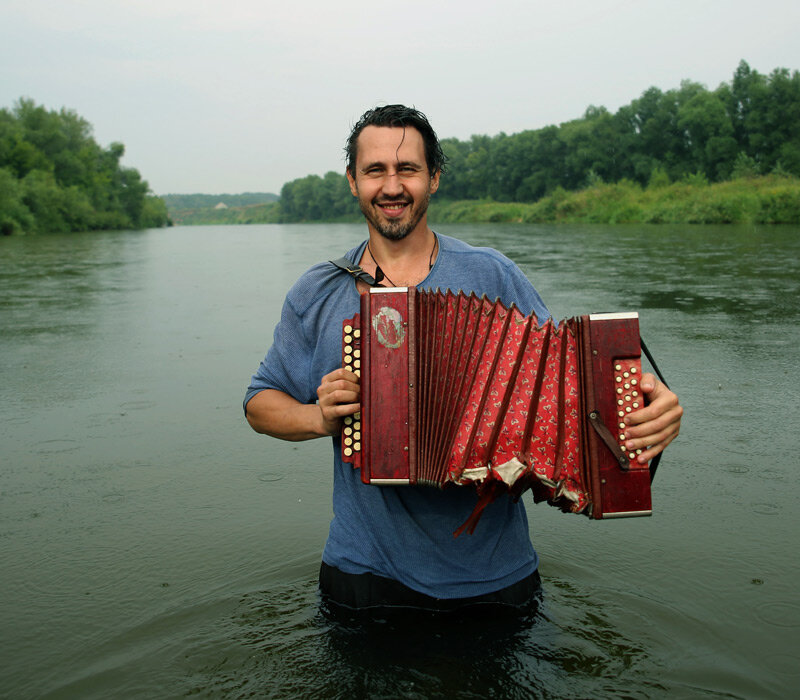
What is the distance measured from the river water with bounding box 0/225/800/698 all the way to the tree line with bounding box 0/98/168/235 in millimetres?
45432

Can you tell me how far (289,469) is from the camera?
208 inches

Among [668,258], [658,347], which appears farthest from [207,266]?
[658,347]

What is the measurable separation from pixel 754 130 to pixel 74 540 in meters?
69.2

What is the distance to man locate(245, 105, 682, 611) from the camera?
2750 mm

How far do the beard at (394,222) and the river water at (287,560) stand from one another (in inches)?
54.0

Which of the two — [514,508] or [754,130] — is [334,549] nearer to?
[514,508]

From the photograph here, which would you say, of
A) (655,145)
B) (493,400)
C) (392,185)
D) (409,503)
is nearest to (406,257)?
(392,185)

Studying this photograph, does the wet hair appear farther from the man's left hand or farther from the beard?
the man's left hand

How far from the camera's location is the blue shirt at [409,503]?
9.01 ft

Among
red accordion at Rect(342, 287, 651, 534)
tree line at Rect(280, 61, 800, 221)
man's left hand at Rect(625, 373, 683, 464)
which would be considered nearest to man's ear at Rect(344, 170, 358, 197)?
red accordion at Rect(342, 287, 651, 534)

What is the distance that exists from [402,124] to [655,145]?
77.8 metres

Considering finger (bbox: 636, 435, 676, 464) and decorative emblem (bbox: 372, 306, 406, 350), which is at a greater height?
decorative emblem (bbox: 372, 306, 406, 350)

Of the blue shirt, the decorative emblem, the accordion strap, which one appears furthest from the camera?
the accordion strap

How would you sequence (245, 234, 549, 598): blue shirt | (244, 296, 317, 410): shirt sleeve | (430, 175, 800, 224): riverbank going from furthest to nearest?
(430, 175, 800, 224): riverbank, (244, 296, 317, 410): shirt sleeve, (245, 234, 549, 598): blue shirt
